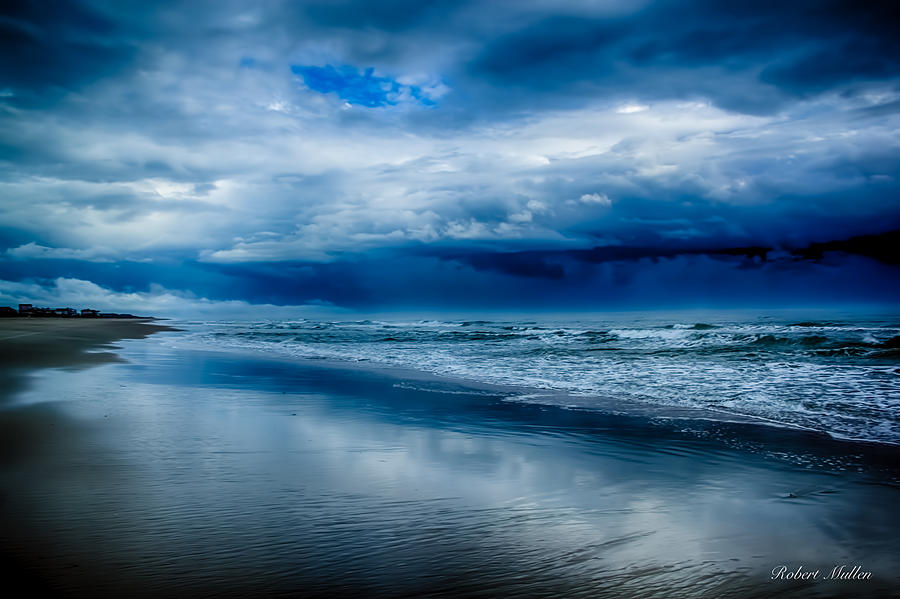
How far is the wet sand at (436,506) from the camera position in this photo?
2.96 meters

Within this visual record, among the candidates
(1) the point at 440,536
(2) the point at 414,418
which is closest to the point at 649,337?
(2) the point at 414,418

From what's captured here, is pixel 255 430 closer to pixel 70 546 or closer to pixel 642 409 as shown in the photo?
pixel 70 546

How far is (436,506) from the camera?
13.6 ft
